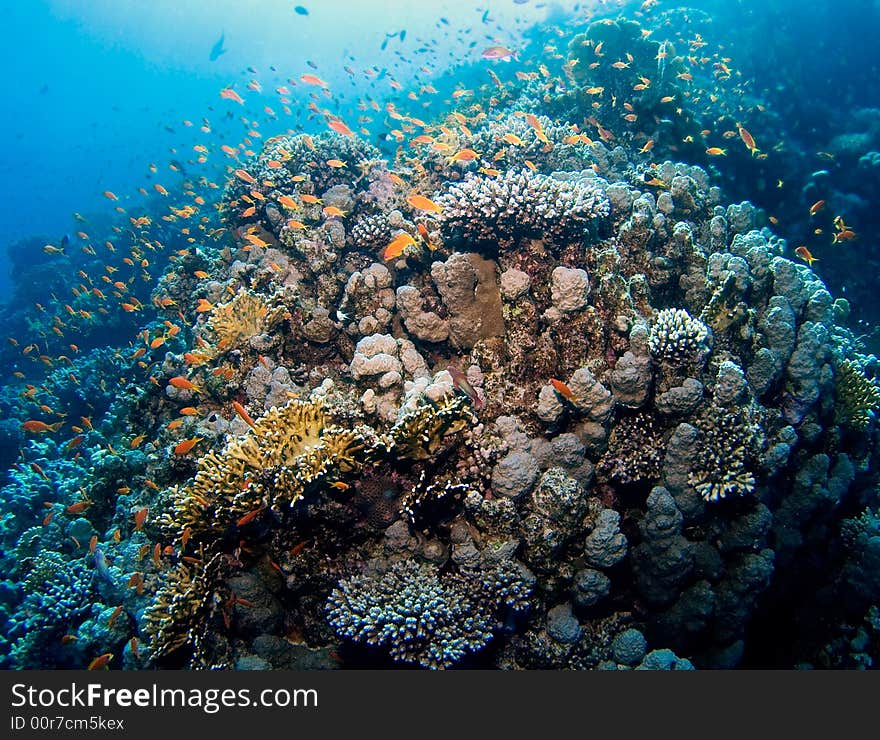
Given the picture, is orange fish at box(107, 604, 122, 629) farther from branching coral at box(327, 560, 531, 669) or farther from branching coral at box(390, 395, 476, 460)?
branching coral at box(390, 395, 476, 460)

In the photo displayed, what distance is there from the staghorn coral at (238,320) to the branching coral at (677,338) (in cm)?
510

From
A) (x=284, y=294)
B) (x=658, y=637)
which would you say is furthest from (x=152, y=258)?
(x=658, y=637)

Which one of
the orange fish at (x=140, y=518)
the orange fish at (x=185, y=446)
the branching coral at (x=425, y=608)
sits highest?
the orange fish at (x=185, y=446)

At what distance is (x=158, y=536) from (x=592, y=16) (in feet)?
134

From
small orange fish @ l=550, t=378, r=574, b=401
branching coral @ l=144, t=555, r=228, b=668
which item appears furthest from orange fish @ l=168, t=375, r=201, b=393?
small orange fish @ l=550, t=378, r=574, b=401

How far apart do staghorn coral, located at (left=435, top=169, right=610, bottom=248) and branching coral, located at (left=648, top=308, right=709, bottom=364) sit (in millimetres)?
1540

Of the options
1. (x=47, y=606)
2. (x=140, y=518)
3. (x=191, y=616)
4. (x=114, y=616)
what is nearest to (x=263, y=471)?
(x=191, y=616)

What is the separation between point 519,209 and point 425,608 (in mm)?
4380

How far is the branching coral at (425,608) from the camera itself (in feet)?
12.1

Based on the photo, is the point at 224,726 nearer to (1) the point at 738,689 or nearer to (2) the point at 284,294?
(1) the point at 738,689

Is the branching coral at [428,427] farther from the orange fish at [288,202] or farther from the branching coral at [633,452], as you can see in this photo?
the orange fish at [288,202]

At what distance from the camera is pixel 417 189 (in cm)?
984

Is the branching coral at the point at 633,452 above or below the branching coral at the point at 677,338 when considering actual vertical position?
below

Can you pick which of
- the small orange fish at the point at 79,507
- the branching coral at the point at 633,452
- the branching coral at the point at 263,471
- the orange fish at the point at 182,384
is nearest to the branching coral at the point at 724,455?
the branching coral at the point at 633,452
